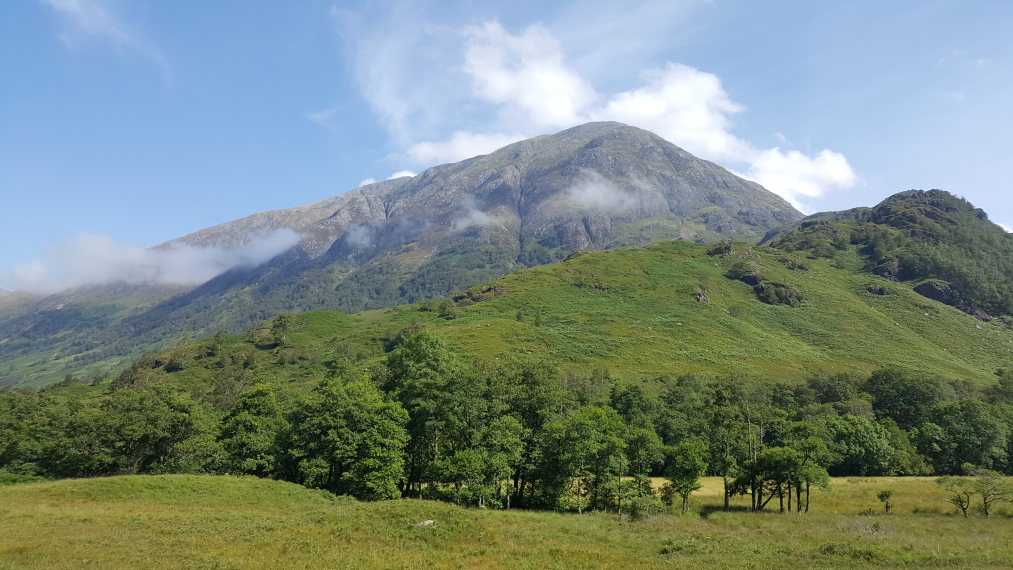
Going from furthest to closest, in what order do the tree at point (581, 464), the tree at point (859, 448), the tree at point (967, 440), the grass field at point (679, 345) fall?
the grass field at point (679, 345) < the tree at point (967, 440) < the tree at point (859, 448) < the tree at point (581, 464)

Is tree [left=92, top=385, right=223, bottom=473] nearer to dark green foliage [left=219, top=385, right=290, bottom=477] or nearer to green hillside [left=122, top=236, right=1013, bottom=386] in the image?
dark green foliage [left=219, top=385, right=290, bottom=477]

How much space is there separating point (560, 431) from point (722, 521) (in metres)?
17.4

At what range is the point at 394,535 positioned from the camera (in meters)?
31.4

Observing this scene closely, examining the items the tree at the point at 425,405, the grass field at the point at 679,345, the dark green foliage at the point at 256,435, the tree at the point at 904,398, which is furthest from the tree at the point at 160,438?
the tree at the point at 904,398

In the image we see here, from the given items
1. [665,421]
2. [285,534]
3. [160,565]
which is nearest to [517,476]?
[285,534]

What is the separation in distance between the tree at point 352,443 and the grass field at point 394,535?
2680 millimetres

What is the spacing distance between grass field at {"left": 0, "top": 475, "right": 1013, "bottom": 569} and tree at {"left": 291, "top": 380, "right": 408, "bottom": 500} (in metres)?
2.68

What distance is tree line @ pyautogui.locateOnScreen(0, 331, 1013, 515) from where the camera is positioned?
158 feet

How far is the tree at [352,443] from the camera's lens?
47500mm

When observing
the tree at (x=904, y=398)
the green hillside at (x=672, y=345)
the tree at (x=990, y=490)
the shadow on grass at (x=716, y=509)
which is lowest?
the shadow on grass at (x=716, y=509)

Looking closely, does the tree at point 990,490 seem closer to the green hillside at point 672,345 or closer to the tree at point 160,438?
the green hillside at point 672,345

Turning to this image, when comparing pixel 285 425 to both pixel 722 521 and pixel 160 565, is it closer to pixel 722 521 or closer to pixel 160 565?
pixel 160 565

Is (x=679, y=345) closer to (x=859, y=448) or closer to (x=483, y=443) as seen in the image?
(x=859, y=448)

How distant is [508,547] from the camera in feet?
99.2
